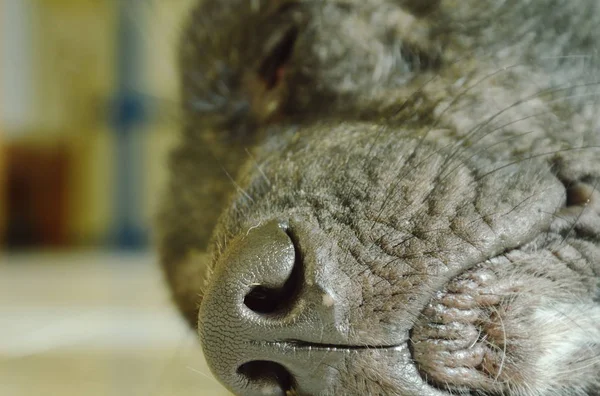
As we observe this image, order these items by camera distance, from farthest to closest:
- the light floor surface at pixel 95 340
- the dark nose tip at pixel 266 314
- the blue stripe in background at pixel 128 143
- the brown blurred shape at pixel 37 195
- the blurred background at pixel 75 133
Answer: the brown blurred shape at pixel 37 195, the blue stripe in background at pixel 128 143, the blurred background at pixel 75 133, the light floor surface at pixel 95 340, the dark nose tip at pixel 266 314

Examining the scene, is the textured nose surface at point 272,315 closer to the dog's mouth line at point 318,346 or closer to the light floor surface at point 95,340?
the dog's mouth line at point 318,346

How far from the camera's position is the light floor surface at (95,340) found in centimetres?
212

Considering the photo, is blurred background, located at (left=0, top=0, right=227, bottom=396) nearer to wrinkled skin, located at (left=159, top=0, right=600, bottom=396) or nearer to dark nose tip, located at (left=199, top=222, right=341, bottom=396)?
wrinkled skin, located at (left=159, top=0, right=600, bottom=396)


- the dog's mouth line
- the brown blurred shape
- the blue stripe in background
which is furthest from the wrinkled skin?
the brown blurred shape

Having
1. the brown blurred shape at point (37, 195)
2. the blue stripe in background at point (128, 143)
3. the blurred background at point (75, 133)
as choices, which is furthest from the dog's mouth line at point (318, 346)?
the brown blurred shape at point (37, 195)

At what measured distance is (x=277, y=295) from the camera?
1167 mm

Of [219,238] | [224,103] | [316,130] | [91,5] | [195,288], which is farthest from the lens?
[91,5]

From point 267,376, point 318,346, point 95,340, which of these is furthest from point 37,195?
point 318,346

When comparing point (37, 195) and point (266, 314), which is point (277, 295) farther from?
point (37, 195)

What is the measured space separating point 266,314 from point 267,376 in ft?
0.41

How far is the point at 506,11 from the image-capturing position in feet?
5.19

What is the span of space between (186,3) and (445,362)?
1518 mm

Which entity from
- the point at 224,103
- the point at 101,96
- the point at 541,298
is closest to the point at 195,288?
the point at 224,103

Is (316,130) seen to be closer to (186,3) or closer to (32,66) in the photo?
(186,3)
